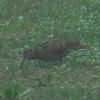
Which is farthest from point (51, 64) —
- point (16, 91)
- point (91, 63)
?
point (16, 91)

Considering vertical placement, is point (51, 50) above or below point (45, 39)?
above

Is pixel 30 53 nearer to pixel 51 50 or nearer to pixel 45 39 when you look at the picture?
pixel 51 50

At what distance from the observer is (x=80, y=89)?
7172mm

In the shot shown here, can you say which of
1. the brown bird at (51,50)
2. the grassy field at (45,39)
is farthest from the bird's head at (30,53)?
the grassy field at (45,39)

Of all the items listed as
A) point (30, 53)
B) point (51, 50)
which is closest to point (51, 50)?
point (51, 50)

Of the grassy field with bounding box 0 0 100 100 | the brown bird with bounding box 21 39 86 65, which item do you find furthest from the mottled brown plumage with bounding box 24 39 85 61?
the grassy field with bounding box 0 0 100 100

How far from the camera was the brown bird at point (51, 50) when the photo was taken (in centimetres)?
803

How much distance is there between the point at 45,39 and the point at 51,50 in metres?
1.29

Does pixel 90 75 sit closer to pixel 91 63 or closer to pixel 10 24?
pixel 91 63

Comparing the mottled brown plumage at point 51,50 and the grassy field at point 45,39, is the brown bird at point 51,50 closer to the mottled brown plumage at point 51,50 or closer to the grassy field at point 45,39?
the mottled brown plumage at point 51,50

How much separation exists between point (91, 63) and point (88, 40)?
1105 mm

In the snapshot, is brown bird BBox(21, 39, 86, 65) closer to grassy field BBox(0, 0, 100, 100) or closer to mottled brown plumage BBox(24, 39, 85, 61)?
mottled brown plumage BBox(24, 39, 85, 61)

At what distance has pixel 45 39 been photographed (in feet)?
30.6

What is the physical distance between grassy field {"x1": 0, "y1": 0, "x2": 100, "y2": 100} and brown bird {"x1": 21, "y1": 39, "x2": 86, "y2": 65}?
0.12m
